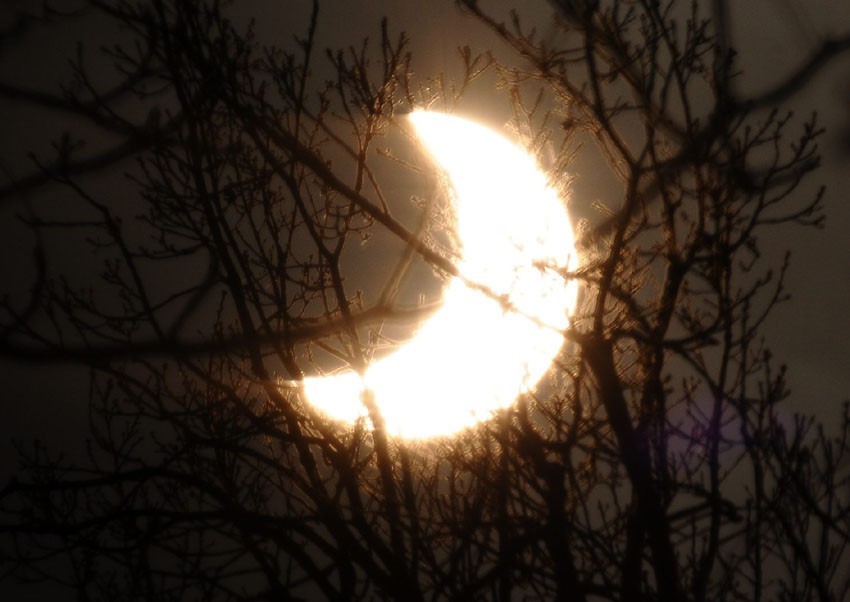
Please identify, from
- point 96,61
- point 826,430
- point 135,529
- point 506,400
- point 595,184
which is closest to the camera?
point 506,400

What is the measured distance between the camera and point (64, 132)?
449 cm

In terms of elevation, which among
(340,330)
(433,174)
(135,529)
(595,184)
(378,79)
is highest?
(378,79)

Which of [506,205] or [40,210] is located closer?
[506,205]

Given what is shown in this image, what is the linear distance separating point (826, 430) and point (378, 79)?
78.5 inches

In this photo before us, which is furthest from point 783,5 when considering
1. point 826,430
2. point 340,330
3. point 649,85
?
point 340,330

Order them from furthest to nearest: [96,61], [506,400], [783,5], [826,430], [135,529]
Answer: [96,61], [783,5], [826,430], [135,529], [506,400]

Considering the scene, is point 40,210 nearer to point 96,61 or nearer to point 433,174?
point 96,61

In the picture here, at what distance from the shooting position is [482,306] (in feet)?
7.84

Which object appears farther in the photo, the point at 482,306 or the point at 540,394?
the point at 540,394

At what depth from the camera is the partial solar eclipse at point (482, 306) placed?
7.62 feet

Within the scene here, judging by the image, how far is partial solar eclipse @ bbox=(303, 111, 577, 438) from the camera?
7.62 ft

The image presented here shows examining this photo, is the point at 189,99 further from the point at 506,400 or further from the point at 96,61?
the point at 96,61

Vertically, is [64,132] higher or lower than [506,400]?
higher

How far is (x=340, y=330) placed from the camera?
2682 mm
